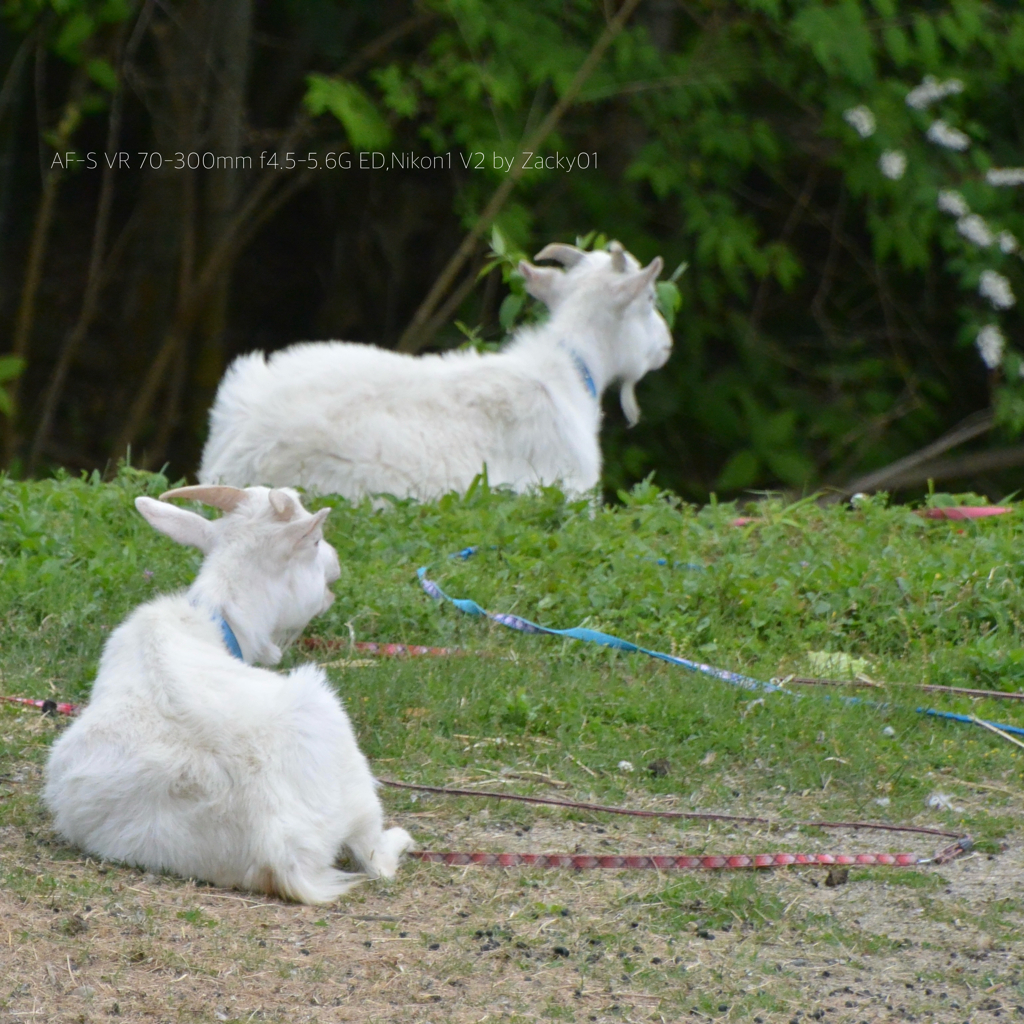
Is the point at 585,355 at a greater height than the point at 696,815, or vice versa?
the point at 585,355

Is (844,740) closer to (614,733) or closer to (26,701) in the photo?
(614,733)

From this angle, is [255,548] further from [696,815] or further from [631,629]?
[631,629]

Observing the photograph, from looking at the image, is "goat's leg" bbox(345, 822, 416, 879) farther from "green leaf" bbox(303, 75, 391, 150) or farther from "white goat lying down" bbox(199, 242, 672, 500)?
"green leaf" bbox(303, 75, 391, 150)

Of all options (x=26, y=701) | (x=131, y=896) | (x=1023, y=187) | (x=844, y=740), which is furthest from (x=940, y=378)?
(x=131, y=896)

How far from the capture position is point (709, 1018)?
3463 mm

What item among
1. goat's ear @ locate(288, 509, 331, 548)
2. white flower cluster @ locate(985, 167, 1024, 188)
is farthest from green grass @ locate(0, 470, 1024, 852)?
white flower cluster @ locate(985, 167, 1024, 188)

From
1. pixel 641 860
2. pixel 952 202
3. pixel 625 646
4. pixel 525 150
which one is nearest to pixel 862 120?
pixel 952 202

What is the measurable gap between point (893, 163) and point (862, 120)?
0.41 m

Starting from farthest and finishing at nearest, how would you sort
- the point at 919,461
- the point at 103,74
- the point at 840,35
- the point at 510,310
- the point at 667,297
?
the point at 919,461 → the point at 103,74 → the point at 840,35 → the point at 667,297 → the point at 510,310

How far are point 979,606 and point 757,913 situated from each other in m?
2.76

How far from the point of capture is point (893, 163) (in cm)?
1132

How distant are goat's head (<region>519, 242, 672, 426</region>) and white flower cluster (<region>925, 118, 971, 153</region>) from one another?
356cm

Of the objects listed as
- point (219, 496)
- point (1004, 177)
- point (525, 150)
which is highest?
point (1004, 177)

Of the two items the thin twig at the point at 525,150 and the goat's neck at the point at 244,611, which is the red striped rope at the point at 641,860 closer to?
the goat's neck at the point at 244,611
